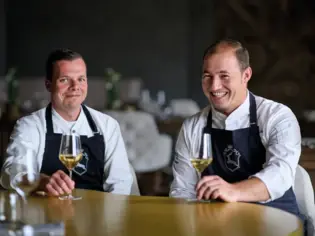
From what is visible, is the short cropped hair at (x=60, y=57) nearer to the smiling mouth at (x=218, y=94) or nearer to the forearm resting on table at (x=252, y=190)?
the smiling mouth at (x=218, y=94)

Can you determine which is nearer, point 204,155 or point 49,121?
point 204,155

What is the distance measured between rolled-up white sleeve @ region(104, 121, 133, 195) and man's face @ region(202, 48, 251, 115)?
1.78 feet

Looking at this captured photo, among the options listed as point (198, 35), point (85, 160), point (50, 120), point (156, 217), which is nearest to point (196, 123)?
point (85, 160)

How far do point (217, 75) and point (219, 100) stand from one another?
0.11 metres

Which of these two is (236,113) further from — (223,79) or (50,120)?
(50,120)

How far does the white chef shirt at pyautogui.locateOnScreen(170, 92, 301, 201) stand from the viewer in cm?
288

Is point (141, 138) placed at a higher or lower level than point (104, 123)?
lower

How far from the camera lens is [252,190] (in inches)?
108

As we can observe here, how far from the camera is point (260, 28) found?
351 inches

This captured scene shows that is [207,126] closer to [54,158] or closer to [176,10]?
[54,158]

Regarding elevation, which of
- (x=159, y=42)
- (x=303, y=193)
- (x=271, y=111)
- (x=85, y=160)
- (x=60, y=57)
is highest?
(x=159, y=42)

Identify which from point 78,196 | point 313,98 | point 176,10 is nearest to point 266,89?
point 313,98

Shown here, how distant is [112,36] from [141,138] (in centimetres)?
310

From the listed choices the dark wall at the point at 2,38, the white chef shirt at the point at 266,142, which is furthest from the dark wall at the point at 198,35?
the white chef shirt at the point at 266,142
